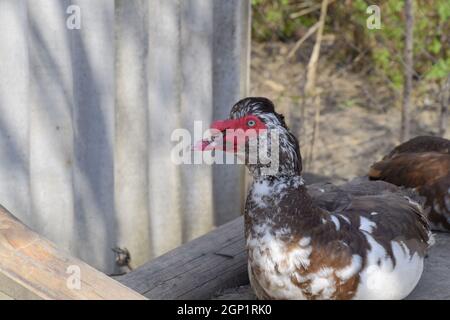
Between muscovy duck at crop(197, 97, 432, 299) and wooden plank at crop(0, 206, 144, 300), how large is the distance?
656mm

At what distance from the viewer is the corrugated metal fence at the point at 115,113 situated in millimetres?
3514

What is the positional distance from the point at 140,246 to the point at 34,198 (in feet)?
2.62

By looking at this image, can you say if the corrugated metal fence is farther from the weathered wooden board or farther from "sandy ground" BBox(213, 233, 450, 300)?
"sandy ground" BBox(213, 233, 450, 300)

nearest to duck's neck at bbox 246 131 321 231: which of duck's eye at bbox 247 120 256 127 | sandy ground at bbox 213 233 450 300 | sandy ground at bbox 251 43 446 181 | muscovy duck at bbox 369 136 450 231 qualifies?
duck's eye at bbox 247 120 256 127

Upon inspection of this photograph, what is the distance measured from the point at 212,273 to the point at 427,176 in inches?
45.1

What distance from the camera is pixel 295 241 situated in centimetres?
271

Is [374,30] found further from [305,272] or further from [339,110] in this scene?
[305,272]

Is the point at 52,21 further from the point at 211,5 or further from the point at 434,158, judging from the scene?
the point at 434,158

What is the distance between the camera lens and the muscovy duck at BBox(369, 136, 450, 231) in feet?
12.2

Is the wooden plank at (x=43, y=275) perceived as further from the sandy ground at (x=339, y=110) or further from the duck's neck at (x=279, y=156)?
the sandy ground at (x=339, y=110)

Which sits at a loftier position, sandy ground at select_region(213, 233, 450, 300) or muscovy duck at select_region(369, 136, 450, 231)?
muscovy duck at select_region(369, 136, 450, 231)

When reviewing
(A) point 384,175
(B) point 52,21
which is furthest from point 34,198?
(A) point 384,175

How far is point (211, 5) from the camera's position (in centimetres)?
424
